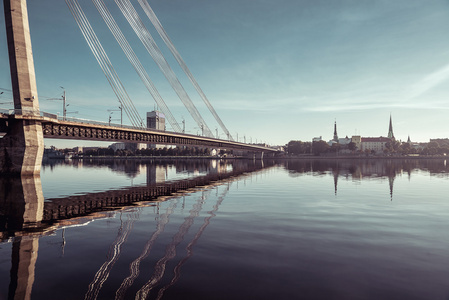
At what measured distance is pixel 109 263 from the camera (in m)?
8.01

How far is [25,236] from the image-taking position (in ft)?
35.4

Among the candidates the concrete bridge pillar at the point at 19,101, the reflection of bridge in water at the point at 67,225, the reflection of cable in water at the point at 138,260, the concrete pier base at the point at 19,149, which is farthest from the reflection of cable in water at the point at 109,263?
the concrete bridge pillar at the point at 19,101

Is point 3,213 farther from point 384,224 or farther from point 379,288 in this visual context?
point 384,224

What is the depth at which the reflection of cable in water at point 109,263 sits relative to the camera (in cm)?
629

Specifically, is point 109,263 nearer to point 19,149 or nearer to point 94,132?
point 19,149

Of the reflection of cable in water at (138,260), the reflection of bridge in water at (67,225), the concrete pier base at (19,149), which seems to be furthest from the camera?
the concrete pier base at (19,149)

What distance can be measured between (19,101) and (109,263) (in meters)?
42.7

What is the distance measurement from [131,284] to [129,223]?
23.3 ft

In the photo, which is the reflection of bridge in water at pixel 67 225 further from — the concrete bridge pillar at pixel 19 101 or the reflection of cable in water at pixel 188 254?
the concrete bridge pillar at pixel 19 101

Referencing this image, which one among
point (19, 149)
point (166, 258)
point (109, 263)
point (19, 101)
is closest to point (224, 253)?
point (166, 258)

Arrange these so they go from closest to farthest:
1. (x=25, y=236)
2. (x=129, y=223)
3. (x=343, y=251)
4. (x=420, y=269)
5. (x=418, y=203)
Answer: (x=420, y=269), (x=343, y=251), (x=25, y=236), (x=129, y=223), (x=418, y=203)

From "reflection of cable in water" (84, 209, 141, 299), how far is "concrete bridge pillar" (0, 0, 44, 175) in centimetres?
3682

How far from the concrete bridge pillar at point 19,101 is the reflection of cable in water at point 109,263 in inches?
1449

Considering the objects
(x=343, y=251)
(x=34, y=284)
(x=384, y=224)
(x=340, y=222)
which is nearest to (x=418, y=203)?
(x=384, y=224)
